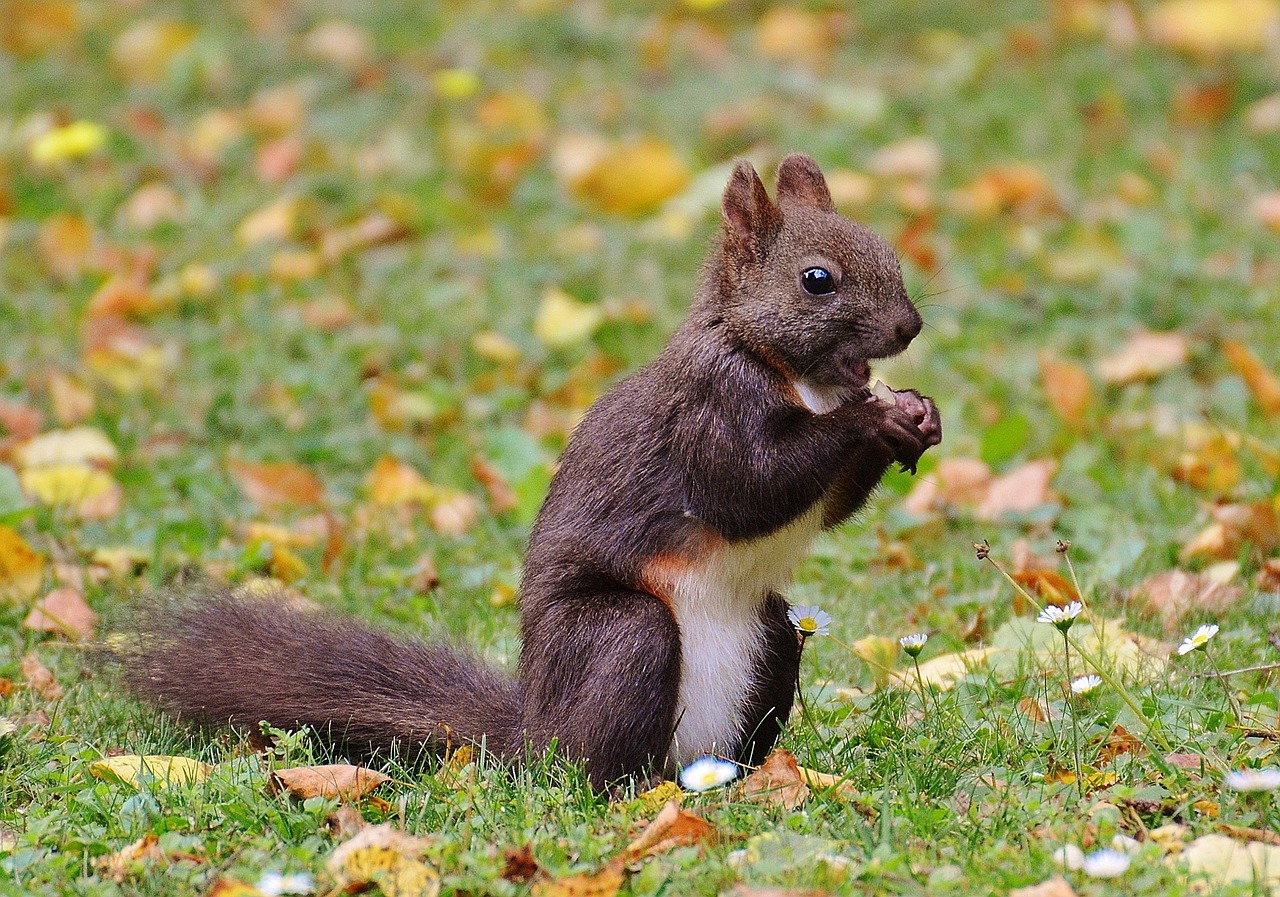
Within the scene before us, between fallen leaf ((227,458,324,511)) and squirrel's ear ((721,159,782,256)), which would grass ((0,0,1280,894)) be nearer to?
fallen leaf ((227,458,324,511))

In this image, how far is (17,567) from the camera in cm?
395

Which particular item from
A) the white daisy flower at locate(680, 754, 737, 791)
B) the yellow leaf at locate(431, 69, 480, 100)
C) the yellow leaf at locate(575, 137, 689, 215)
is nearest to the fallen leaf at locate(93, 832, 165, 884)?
the white daisy flower at locate(680, 754, 737, 791)

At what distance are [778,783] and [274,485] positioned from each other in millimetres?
2356

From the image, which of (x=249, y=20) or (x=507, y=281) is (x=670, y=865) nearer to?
(x=507, y=281)

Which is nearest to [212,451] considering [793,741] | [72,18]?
[793,741]

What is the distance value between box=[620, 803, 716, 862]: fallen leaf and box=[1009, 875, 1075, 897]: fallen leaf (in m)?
0.49

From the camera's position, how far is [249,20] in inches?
336

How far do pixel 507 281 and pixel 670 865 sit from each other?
12.6ft

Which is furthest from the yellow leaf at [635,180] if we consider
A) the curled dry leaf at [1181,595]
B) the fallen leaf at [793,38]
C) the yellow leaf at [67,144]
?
the curled dry leaf at [1181,595]

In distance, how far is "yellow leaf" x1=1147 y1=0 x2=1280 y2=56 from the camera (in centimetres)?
757

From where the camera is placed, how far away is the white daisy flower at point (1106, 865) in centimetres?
227

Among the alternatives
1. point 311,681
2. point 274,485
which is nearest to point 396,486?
point 274,485

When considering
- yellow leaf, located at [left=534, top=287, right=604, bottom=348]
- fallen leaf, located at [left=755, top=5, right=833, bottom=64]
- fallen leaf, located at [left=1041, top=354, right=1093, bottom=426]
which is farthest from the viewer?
fallen leaf, located at [left=755, top=5, right=833, bottom=64]

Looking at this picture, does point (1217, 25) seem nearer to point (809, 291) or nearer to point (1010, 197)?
point (1010, 197)
